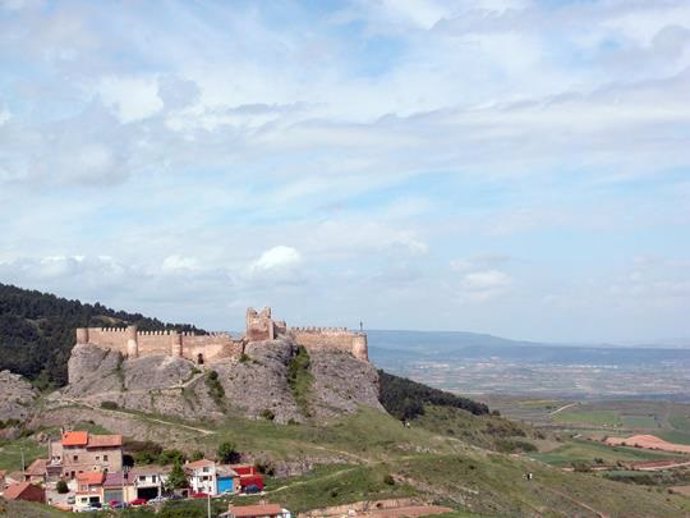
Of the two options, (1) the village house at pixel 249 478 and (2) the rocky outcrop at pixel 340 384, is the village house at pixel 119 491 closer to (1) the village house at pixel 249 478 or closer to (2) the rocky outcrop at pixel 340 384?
(1) the village house at pixel 249 478

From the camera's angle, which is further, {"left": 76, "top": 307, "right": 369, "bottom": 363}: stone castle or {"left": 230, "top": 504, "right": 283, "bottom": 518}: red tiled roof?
{"left": 76, "top": 307, "right": 369, "bottom": 363}: stone castle

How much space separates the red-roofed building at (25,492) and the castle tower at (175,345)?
28265 millimetres

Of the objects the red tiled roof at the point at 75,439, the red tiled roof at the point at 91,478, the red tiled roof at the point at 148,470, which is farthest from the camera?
the red tiled roof at the point at 75,439

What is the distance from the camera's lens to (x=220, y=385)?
4395 inches

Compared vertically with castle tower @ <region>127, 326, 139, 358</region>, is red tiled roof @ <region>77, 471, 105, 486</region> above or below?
below

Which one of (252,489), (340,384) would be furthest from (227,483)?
(340,384)

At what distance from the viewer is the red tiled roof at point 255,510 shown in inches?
3137

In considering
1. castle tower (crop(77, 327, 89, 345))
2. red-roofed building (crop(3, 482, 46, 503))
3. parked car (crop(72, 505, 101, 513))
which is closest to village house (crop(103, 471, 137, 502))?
parked car (crop(72, 505, 101, 513))

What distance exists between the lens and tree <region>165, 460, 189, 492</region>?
290 ft

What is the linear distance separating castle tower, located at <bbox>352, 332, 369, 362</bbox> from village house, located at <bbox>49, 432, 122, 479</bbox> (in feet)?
116

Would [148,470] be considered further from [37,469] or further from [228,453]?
[37,469]

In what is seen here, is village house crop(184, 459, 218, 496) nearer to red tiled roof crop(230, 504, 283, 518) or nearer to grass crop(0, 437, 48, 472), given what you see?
red tiled roof crop(230, 504, 283, 518)

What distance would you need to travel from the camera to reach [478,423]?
16500 centimetres

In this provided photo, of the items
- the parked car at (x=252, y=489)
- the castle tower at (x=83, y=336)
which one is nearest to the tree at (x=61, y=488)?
the parked car at (x=252, y=489)
